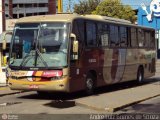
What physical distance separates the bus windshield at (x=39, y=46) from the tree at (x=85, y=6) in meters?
59.4

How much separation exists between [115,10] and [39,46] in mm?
53350

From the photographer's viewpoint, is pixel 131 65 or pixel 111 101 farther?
pixel 131 65

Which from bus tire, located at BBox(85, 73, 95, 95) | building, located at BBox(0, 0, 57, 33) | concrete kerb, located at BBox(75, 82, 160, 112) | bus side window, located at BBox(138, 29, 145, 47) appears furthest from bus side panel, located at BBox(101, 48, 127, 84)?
building, located at BBox(0, 0, 57, 33)

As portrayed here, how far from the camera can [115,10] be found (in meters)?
69.8

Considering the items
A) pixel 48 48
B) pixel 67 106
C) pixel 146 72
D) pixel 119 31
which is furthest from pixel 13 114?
pixel 146 72

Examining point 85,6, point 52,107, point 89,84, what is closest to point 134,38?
point 89,84

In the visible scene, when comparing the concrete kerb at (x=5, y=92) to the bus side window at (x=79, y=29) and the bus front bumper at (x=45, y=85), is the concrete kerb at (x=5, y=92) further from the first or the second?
the bus side window at (x=79, y=29)

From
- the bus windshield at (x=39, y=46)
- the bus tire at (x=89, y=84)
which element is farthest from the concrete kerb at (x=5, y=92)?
the bus tire at (x=89, y=84)

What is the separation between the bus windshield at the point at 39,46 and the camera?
55.7 feet

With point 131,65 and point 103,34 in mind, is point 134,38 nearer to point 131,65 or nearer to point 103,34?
point 131,65

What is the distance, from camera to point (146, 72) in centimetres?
2577

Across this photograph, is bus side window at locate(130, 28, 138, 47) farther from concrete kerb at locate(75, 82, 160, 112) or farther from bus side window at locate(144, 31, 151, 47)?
concrete kerb at locate(75, 82, 160, 112)

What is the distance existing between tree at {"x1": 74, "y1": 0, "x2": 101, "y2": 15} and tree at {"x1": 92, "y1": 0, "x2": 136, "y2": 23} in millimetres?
6957

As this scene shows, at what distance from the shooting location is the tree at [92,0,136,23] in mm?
69000
